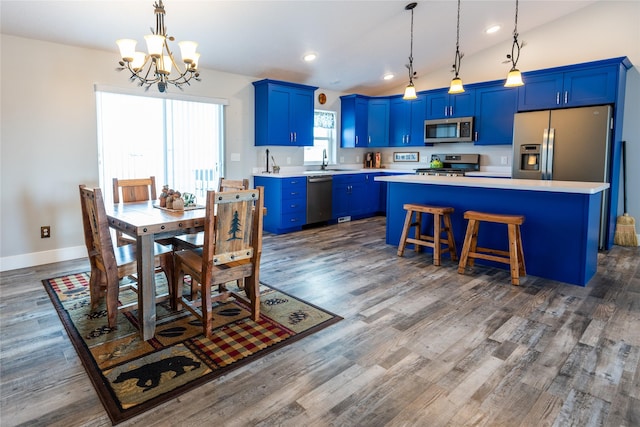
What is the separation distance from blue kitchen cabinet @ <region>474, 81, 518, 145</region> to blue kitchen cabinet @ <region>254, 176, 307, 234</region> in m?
2.78

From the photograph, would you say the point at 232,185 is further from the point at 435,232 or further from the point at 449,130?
the point at 449,130

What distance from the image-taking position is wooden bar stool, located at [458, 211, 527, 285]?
3439mm

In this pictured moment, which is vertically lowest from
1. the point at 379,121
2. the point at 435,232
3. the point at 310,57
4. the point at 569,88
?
the point at 435,232

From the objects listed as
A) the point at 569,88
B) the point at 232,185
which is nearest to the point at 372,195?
the point at 569,88

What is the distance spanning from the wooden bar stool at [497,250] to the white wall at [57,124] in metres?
2.76

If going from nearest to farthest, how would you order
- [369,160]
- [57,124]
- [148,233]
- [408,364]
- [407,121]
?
[408,364], [148,233], [57,124], [407,121], [369,160]

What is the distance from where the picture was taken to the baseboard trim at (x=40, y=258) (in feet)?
12.6

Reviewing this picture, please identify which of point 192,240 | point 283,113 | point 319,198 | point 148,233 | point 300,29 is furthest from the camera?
point 319,198

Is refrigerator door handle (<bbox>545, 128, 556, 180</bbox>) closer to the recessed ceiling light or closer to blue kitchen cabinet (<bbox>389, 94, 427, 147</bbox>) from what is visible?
blue kitchen cabinet (<bbox>389, 94, 427, 147</bbox>)

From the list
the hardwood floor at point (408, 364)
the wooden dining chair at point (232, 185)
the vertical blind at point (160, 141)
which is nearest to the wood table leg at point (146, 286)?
the hardwood floor at point (408, 364)

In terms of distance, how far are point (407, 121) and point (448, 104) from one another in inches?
31.8

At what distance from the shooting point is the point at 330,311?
9.38 ft

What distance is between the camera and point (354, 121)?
7.00m

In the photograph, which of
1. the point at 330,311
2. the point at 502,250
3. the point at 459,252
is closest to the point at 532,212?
the point at 502,250
